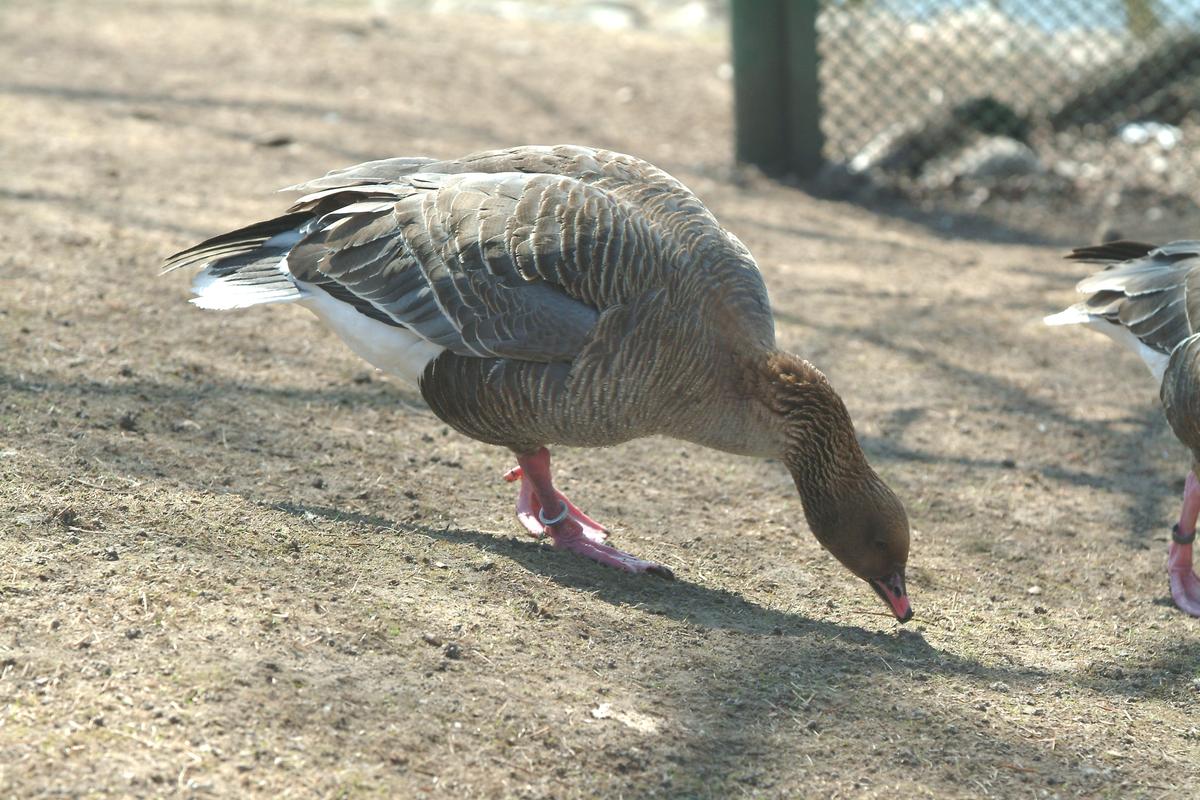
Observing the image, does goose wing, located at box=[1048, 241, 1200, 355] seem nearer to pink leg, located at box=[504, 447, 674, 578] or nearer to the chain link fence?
pink leg, located at box=[504, 447, 674, 578]

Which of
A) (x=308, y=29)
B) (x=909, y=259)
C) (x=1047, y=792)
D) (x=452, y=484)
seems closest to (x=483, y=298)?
(x=452, y=484)

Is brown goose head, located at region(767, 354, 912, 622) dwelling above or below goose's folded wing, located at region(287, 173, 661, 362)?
below

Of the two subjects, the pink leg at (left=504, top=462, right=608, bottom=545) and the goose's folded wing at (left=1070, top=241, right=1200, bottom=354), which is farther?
the goose's folded wing at (left=1070, top=241, right=1200, bottom=354)

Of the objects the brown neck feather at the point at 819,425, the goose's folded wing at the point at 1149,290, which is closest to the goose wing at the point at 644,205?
the brown neck feather at the point at 819,425

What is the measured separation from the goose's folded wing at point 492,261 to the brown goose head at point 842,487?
676 millimetres

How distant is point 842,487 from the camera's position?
15.2 feet

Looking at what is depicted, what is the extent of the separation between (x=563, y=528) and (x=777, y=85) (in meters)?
6.42

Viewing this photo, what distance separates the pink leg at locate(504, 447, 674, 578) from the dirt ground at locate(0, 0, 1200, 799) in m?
0.09

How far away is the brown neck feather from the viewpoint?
462 cm

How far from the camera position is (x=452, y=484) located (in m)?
5.38

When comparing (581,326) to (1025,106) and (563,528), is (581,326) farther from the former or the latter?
(1025,106)

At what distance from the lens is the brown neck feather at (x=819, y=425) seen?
4.62 metres

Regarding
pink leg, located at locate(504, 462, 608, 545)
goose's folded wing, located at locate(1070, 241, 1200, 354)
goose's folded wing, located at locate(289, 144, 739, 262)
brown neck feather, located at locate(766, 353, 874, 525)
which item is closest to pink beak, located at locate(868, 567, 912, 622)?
brown neck feather, located at locate(766, 353, 874, 525)

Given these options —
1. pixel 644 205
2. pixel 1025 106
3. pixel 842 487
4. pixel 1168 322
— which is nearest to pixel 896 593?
pixel 842 487
